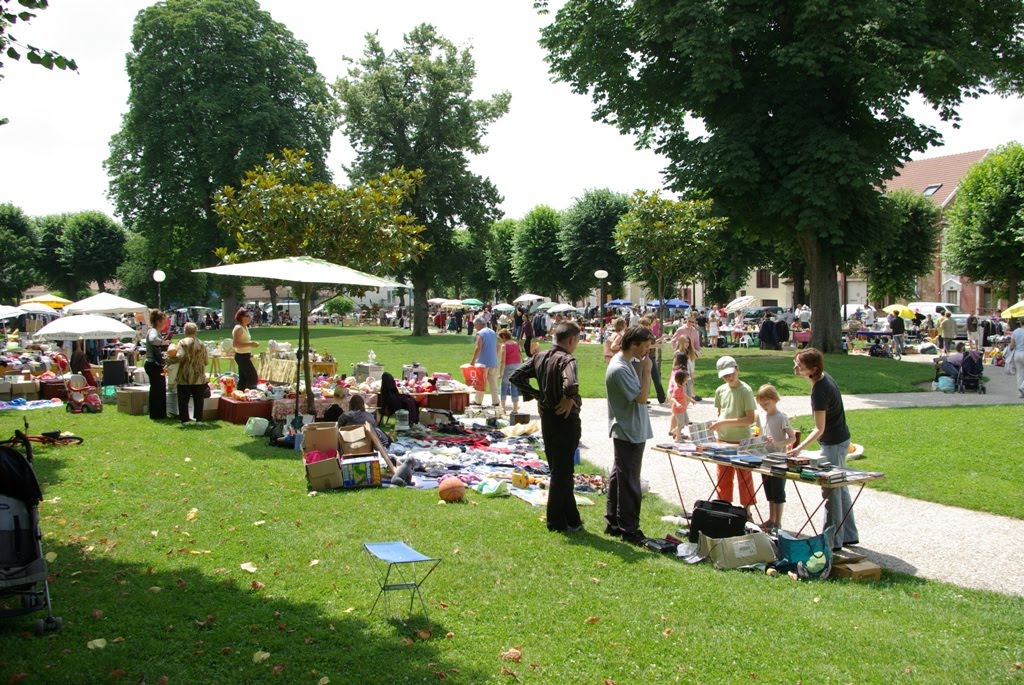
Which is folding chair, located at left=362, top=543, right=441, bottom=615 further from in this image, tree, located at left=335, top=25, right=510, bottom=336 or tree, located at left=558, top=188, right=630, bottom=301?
tree, located at left=558, top=188, right=630, bottom=301

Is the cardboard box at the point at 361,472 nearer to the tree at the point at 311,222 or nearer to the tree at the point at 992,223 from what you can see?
the tree at the point at 311,222

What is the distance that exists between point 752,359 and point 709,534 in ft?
64.2

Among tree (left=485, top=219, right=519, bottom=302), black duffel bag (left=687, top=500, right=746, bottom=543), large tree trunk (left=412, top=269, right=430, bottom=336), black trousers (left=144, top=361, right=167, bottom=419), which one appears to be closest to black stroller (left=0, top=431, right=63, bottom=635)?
black duffel bag (left=687, top=500, right=746, bottom=543)

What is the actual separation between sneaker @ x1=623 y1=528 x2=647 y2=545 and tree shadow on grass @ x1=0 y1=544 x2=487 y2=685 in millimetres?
2356

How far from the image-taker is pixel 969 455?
35.6 feet

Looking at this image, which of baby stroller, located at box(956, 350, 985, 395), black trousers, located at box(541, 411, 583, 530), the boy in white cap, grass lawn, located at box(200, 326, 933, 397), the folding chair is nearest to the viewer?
the folding chair

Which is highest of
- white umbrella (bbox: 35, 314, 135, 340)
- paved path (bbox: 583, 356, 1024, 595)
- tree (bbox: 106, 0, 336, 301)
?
tree (bbox: 106, 0, 336, 301)

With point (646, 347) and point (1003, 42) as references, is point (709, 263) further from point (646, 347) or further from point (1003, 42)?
point (646, 347)

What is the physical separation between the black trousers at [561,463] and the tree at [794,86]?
1612 cm

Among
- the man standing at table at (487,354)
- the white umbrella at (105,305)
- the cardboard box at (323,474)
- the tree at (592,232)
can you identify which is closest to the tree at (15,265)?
the white umbrella at (105,305)

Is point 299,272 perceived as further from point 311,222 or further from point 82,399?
point 82,399

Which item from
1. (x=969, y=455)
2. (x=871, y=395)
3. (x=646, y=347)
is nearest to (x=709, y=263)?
(x=871, y=395)

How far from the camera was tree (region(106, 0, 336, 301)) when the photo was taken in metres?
39.9

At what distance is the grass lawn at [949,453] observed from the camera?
8984 mm
